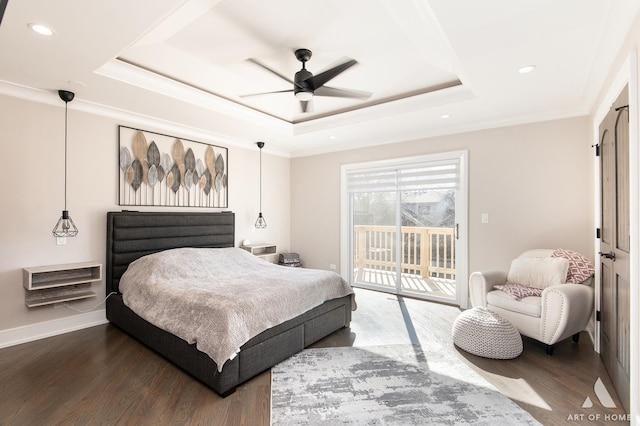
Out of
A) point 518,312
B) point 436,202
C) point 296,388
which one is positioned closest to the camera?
point 296,388

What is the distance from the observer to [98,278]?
130 inches

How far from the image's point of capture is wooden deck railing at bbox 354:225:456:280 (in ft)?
14.8

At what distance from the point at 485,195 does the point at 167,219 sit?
409cm

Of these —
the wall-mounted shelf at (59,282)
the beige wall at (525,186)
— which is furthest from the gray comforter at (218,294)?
the beige wall at (525,186)

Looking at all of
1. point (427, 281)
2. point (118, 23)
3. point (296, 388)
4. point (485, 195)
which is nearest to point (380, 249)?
point (427, 281)

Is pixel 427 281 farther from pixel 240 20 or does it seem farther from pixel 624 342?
→ pixel 240 20

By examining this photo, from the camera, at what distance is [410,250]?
15.8 ft

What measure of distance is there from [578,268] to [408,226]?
2.17m

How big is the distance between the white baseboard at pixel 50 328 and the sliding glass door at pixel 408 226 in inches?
138

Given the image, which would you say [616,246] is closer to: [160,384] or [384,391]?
[384,391]

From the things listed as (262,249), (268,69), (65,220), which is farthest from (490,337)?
(65,220)

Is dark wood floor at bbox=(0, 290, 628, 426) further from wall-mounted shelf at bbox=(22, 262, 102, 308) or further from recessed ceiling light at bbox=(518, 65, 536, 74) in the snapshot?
recessed ceiling light at bbox=(518, 65, 536, 74)

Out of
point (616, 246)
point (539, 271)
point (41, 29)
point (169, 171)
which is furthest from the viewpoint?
point (169, 171)

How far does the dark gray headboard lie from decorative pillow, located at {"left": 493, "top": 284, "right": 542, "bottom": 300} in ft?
12.0
